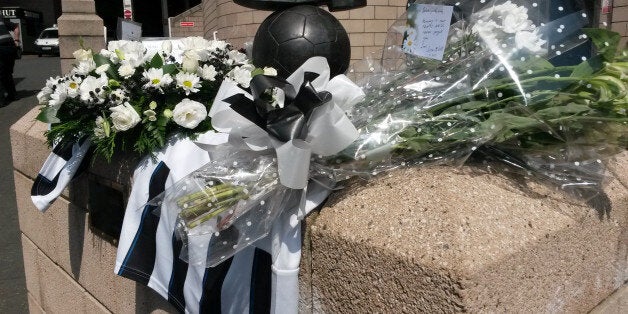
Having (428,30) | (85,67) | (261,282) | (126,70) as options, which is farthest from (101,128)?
(428,30)

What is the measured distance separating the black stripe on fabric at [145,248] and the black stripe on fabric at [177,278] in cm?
13

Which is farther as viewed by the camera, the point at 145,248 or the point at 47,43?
the point at 47,43

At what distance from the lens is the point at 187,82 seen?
7.11ft

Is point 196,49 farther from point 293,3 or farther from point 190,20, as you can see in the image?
point 190,20

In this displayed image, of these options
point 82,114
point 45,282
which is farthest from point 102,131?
point 45,282

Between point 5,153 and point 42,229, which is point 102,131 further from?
point 5,153

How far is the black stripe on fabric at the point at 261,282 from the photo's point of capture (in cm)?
176

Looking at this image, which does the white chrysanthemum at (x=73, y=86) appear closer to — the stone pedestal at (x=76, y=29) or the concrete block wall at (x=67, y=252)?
the concrete block wall at (x=67, y=252)

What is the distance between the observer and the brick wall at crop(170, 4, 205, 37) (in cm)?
1615

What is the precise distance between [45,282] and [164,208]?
1.92 metres

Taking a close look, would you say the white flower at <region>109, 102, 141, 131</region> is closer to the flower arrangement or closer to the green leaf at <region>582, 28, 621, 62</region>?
the flower arrangement

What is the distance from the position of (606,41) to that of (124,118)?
5.43ft

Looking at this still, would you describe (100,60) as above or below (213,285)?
above

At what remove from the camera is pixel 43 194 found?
2.56 m
